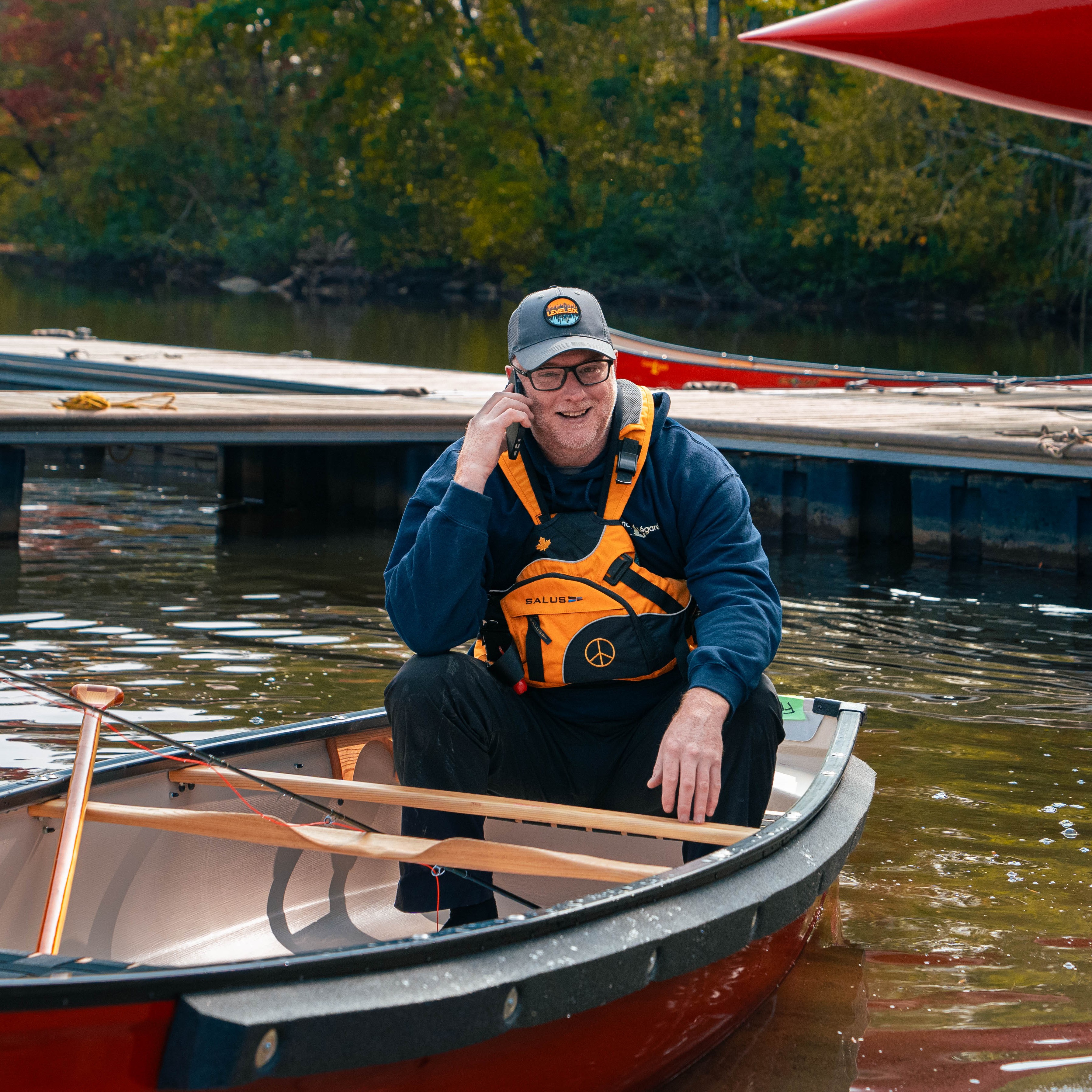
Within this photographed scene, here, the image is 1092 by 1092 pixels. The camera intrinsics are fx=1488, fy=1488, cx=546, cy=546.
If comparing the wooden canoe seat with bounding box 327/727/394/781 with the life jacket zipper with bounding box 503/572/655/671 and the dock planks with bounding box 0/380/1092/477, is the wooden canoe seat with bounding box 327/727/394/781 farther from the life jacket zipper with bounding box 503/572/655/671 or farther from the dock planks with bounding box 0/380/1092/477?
the dock planks with bounding box 0/380/1092/477

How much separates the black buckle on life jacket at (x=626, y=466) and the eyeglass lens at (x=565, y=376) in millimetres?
150

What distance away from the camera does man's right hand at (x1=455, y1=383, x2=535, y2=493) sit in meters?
2.90

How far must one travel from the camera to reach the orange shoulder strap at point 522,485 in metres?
3.03

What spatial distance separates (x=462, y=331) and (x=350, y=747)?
26.8 metres

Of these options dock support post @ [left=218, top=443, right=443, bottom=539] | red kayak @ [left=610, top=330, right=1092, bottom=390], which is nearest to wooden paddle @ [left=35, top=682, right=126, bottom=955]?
dock support post @ [left=218, top=443, right=443, bottom=539]

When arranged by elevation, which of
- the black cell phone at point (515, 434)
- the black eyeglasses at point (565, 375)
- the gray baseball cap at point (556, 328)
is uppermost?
the gray baseball cap at point (556, 328)

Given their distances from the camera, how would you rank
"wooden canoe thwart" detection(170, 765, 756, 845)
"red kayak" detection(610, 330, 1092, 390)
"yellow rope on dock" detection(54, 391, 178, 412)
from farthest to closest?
"red kayak" detection(610, 330, 1092, 390) < "yellow rope on dock" detection(54, 391, 178, 412) < "wooden canoe thwart" detection(170, 765, 756, 845)

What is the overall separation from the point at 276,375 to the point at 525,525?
32.6ft

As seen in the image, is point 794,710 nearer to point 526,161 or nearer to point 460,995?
point 460,995


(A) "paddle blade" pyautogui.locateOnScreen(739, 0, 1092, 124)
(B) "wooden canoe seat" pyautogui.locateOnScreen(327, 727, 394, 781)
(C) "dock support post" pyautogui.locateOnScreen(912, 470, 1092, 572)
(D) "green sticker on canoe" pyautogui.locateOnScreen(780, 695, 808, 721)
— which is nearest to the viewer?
(B) "wooden canoe seat" pyautogui.locateOnScreen(327, 727, 394, 781)

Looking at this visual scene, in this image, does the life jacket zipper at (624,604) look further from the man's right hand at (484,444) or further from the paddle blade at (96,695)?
the paddle blade at (96,695)

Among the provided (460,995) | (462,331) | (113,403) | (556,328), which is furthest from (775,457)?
(462,331)

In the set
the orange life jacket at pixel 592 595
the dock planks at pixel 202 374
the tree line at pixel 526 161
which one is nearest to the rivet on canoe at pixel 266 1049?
the orange life jacket at pixel 592 595

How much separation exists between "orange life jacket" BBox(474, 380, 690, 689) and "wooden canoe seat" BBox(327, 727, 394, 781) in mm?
579
